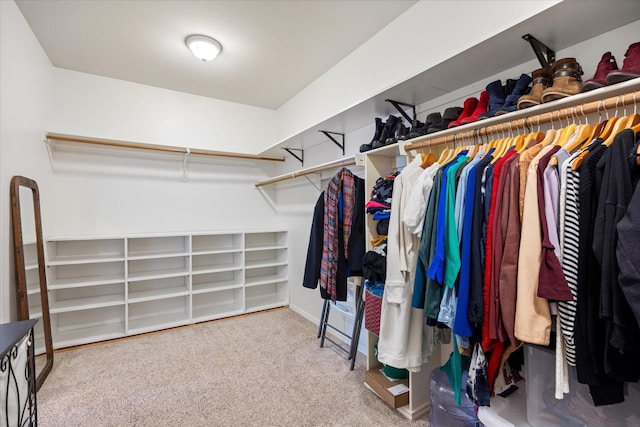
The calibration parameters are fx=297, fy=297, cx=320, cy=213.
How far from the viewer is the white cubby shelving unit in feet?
9.23

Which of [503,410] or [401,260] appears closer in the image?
[503,410]

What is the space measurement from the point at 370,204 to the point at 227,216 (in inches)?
94.0

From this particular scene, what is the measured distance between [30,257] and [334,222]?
2433 mm

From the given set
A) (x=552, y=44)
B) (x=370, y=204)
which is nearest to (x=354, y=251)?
(x=370, y=204)

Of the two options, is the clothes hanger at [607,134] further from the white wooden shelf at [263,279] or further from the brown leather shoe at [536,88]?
the white wooden shelf at [263,279]

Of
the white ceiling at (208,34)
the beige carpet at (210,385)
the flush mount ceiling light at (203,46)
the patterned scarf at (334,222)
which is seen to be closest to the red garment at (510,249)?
the beige carpet at (210,385)

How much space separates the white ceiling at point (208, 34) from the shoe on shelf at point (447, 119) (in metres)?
0.90

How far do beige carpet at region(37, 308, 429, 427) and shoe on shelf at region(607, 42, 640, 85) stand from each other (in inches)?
72.9

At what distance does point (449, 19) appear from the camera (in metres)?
1.83

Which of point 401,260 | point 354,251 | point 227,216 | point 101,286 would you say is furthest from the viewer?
point 227,216

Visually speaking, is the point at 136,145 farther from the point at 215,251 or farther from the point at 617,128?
the point at 617,128

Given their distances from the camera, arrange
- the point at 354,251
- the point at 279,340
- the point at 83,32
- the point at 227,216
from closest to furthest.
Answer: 1. the point at 354,251
2. the point at 83,32
3. the point at 279,340
4. the point at 227,216

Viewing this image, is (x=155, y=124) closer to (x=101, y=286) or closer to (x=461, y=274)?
(x=101, y=286)

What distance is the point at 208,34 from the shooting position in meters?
2.35
